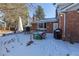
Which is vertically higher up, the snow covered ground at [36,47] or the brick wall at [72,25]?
the brick wall at [72,25]

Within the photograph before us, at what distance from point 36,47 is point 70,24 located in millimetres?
651

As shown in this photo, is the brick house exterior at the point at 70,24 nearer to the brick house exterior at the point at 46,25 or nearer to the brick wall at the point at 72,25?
the brick wall at the point at 72,25

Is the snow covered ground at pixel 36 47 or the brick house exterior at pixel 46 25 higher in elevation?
the brick house exterior at pixel 46 25

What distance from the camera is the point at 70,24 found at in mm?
5047

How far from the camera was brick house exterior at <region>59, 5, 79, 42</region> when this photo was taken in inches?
197

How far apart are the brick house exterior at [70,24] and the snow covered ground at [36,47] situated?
11cm

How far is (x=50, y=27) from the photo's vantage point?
16.7 ft

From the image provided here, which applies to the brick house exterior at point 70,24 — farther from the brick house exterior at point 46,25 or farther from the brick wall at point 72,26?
the brick house exterior at point 46,25

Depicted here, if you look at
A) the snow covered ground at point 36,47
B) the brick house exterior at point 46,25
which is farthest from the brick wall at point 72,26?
the brick house exterior at point 46,25

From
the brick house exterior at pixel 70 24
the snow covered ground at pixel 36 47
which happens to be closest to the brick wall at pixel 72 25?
the brick house exterior at pixel 70 24

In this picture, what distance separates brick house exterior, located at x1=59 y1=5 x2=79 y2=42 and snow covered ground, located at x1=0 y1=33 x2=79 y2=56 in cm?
11

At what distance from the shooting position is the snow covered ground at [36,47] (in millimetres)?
5012

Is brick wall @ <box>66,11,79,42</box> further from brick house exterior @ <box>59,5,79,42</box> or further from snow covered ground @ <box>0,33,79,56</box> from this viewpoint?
snow covered ground @ <box>0,33,79,56</box>

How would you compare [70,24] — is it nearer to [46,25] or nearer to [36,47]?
[46,25]
